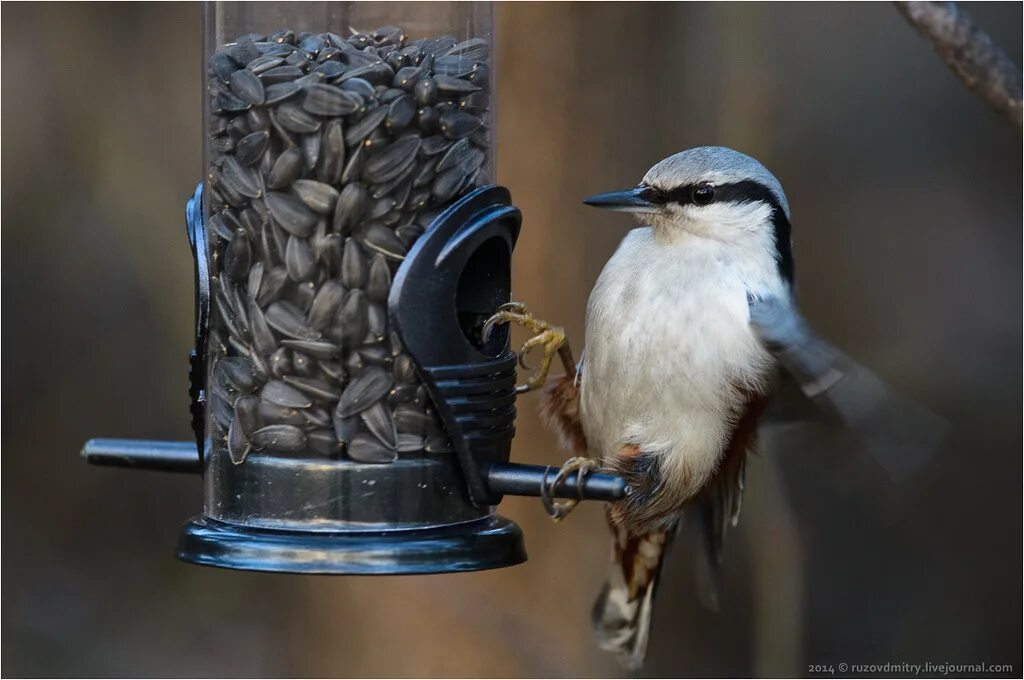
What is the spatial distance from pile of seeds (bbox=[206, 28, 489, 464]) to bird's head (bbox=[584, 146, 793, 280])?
758 mm

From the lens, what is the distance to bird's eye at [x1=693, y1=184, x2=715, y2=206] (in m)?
3.95

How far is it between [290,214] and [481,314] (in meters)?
0.59

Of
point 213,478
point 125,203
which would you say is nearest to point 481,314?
point 213,478

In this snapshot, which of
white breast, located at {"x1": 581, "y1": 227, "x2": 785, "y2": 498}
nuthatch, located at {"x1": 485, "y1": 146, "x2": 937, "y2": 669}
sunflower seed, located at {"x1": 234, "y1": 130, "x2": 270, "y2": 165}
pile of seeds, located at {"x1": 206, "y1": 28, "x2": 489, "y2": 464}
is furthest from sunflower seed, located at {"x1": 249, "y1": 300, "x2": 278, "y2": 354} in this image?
white breast, located at {"x1": 581, "y1": 227, "x2": 785, "y2": 498}

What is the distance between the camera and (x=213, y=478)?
3.51 m

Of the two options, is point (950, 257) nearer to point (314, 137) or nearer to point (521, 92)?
point (521, 92)

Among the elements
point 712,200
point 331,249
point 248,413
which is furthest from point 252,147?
point 712,200

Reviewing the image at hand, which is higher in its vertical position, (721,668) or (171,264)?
(171,264)

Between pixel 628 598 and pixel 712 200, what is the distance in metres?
1.50

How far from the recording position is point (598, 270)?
5941mm

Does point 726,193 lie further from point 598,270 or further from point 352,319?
point 598,270

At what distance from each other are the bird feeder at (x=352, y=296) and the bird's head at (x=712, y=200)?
2.19 feet

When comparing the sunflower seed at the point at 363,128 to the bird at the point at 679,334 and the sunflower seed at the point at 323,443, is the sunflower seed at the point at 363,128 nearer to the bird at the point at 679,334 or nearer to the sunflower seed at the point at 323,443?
the bird at the point at 679,334

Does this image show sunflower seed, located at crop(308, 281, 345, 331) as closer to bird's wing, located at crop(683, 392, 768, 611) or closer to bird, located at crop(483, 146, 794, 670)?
bird, located at crop(483, 146, 794, 670)
